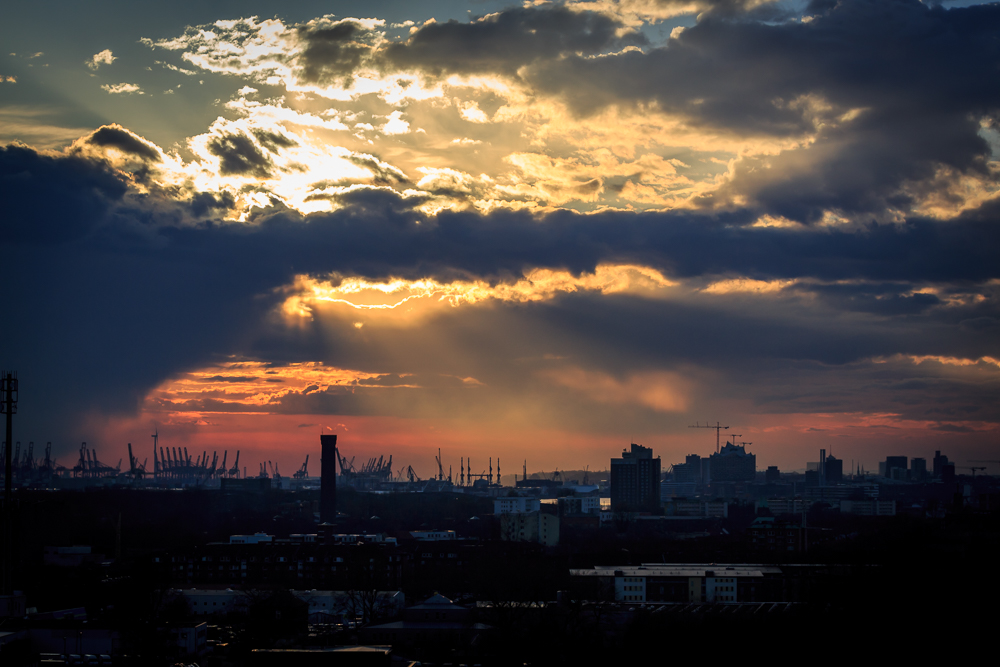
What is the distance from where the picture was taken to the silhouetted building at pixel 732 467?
192125 millimetres

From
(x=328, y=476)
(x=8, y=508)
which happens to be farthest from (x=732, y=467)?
(x=8, y=508)

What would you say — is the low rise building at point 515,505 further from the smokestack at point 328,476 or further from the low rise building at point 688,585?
the low rise building at point 688,585

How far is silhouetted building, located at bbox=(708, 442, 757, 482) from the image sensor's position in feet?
630

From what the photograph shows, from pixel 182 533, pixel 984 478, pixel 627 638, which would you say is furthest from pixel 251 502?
pixel 984 478

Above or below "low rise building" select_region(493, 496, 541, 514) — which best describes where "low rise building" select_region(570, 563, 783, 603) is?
above

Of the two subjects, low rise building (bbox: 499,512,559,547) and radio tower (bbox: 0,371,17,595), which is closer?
radio tower (bbox: 0,371,17,595)

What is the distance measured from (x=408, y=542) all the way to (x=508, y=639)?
36446 mm

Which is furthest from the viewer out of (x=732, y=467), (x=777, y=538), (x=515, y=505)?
(x=732, y=467)

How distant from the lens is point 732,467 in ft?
633

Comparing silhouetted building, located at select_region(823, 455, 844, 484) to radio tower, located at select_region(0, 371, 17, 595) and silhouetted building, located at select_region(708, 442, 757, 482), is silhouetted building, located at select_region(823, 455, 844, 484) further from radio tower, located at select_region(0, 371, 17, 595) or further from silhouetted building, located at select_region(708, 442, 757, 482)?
radio tower, located at select_region(0, 371, 17, 595)

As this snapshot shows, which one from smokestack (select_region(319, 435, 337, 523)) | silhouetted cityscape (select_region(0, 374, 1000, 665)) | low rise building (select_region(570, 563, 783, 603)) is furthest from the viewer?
smokestack (select_region(319, 435, 337, 523))

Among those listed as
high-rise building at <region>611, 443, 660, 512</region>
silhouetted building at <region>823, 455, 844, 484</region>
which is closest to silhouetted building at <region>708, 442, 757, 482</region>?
silhouetted building at <region>823, 455, 844, 484</region>

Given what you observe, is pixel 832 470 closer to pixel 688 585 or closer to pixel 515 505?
pixel 515 505

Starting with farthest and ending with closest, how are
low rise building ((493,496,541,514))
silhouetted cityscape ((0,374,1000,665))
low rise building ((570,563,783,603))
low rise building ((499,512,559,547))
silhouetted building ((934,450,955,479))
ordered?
silhouetted building ((934,450,955,479))
low rise building ((493,496,541,514))
low rise building ((499,512,559,547))
low rise building ((570,563,783,603))
silhouetted cityscape ((0,374,1000,665))
